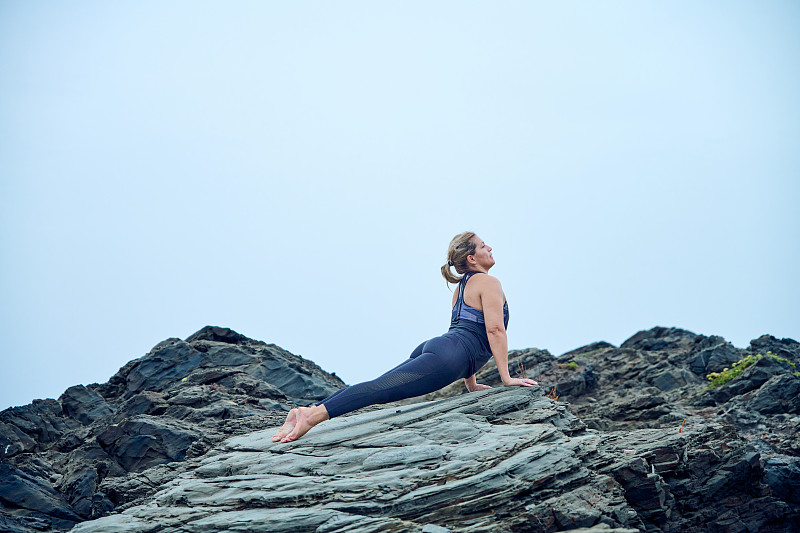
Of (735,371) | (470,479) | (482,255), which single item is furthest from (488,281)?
(735,371)

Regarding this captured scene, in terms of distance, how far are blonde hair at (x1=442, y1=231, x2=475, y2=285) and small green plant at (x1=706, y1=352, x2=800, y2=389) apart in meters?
10.0

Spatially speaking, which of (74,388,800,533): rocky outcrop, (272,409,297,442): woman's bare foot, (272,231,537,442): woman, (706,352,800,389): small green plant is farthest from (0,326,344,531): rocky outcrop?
(706,352,800,389): small green plant

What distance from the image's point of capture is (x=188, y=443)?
481 inches

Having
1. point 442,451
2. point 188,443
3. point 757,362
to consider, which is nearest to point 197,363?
point 188,443

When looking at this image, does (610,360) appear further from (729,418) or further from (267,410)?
(267,410)

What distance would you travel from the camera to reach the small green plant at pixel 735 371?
18516 millimetres

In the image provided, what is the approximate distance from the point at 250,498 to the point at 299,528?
1072mm

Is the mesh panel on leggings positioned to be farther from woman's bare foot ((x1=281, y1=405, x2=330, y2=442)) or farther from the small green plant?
the small green plant

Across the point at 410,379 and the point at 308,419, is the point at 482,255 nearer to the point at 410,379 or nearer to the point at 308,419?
the point at 410,379

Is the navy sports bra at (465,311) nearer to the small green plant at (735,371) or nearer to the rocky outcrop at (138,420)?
the rocky outcrop at (138,420)

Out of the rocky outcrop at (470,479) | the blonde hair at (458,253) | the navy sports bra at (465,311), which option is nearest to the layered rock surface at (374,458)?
the rocky outcrop at (470,479)

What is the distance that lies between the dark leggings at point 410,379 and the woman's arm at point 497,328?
1.69 feet

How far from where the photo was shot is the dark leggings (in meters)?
10.6

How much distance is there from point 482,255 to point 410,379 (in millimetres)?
2694
